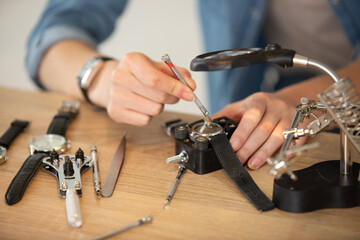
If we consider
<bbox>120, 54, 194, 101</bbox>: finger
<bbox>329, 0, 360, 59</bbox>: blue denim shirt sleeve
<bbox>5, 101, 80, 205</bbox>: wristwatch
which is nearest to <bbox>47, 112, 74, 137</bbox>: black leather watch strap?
<bbox>5, 101, 80, 205</bbox>: wristwatch

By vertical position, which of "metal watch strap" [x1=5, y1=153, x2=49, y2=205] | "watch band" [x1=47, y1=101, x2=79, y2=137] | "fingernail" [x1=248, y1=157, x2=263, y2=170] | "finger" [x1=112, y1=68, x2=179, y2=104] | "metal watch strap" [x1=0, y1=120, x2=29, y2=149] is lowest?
"metal watch strap" [x1=0, y1=120, x2=29, y2=149]

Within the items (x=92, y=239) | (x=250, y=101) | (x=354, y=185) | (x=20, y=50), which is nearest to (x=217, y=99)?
(x=250, y=101)

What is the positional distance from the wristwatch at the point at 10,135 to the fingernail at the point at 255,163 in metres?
0.53

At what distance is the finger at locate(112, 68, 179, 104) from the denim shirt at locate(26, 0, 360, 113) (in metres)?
0.52

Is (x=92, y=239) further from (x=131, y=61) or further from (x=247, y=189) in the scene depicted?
(x=131, y=61)

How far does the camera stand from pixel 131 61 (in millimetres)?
1058

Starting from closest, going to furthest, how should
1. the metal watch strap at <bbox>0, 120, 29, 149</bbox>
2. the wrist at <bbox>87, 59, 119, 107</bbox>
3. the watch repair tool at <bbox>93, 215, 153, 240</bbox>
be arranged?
1. the watch repair tool at <bbox>93, 215, 153, 240</bbox>
2. the metal watch strap at <bbox>0, 120, 29, 149</bbox>
3. the wrist at <bbox>87, 59, 119, 107</bbox>

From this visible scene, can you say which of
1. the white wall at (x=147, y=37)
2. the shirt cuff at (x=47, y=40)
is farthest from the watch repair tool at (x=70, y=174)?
the white wall at (x=147, y=37)

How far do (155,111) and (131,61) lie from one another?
0.13 m

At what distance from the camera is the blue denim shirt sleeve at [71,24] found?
61.0 inches

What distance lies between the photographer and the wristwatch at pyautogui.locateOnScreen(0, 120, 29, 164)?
1001 mm

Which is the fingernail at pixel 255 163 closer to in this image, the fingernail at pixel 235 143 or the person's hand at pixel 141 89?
the fingernail at pixel 235 143

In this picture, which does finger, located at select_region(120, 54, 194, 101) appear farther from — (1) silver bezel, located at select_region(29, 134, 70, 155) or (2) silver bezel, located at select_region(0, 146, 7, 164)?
(2) silver bezel, located at select_region(0, 146, 7, 164)

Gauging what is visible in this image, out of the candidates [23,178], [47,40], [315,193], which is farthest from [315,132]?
[47,40]
